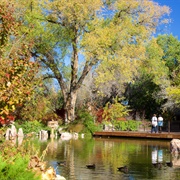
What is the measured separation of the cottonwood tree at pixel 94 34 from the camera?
33.1 meters

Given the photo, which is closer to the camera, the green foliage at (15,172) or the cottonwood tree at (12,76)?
the green foliage at (15,172)

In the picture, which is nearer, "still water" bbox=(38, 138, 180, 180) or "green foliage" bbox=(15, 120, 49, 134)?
"still water" bbox=(38, 138, 180, 180)

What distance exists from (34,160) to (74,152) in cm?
1204

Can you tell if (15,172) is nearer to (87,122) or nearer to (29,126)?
(29,126)

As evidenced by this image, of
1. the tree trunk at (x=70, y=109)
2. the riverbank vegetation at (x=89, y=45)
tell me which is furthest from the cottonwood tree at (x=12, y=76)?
the tree trunk at (x=70, y=109)

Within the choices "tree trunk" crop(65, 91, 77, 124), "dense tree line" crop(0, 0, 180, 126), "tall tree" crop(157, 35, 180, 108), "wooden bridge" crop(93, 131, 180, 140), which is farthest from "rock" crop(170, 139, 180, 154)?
"tall tree" crop(157, 35, 180, 108)

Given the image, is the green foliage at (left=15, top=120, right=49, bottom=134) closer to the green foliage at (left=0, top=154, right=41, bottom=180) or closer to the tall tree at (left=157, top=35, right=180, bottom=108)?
the tall tree at (left=157, top=35, right=180, bottom=108)

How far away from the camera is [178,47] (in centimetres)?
5119

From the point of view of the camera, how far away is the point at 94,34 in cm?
3356

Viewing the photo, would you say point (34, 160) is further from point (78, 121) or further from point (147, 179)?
point (78, 121)

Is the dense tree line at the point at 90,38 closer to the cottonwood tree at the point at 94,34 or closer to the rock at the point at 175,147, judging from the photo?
the cottonwood tree at the point at 94,34

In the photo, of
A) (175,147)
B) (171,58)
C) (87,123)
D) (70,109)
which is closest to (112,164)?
(175,147)

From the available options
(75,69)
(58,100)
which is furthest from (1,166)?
(58,100)

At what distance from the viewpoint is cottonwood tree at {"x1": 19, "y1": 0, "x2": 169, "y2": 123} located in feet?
108
